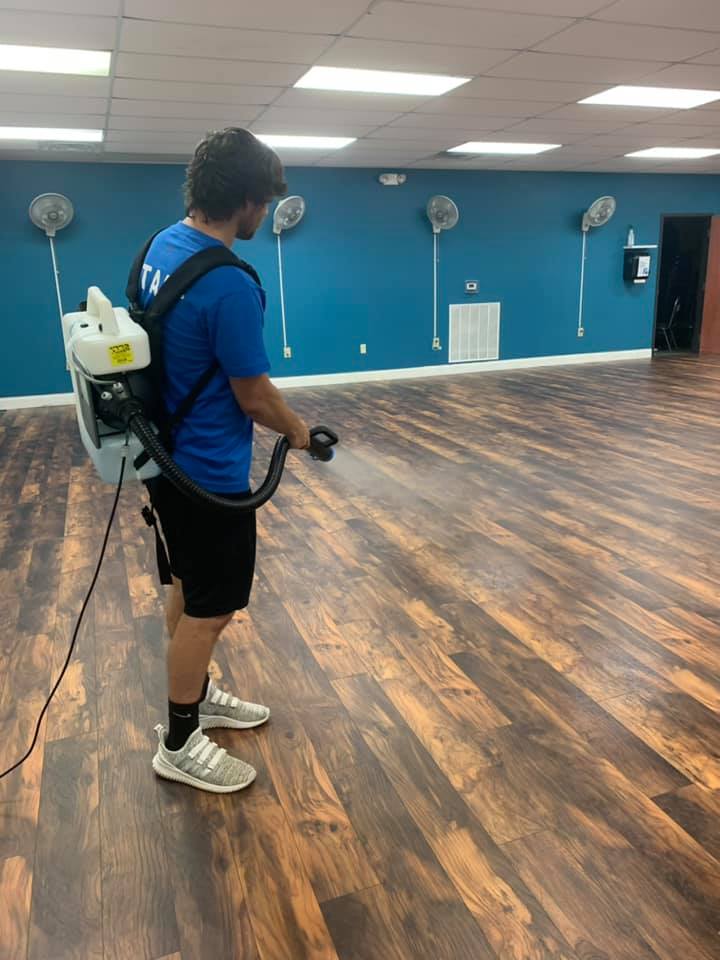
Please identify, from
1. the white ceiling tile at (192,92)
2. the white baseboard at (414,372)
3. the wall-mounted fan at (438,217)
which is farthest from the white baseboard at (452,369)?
the white ceiling tile at (192,92)

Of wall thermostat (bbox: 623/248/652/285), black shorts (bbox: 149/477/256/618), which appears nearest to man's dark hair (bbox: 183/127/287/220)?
black shorts (bbox: 149/477/256/618)

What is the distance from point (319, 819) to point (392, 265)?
25.1 ft

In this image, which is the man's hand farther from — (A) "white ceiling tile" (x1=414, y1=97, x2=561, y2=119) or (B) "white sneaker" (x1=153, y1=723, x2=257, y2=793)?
(A) "white ceiling tile" (x1=414, y1=97, x2=561, y2=119)

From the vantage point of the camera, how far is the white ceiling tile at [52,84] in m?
4.26

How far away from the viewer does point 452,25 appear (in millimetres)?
3658

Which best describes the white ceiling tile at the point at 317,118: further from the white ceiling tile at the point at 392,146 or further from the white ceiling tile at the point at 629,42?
the white ceiling tile at the point at 629,42

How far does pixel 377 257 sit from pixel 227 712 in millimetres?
7247

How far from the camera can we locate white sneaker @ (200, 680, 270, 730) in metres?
1.97

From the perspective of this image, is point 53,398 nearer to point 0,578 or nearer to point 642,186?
point 0,578

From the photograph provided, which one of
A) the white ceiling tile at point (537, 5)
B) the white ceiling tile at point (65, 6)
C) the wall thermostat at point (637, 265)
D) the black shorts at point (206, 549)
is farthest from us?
the wall thermostat at point (637, 265)

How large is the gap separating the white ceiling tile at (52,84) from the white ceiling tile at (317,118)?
4.26ft

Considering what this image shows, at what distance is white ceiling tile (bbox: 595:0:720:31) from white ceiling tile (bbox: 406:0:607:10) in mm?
116

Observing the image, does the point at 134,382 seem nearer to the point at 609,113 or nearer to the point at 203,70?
the point at 203,70

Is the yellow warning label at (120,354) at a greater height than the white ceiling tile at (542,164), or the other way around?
the white ceiling tile at (542,164)
